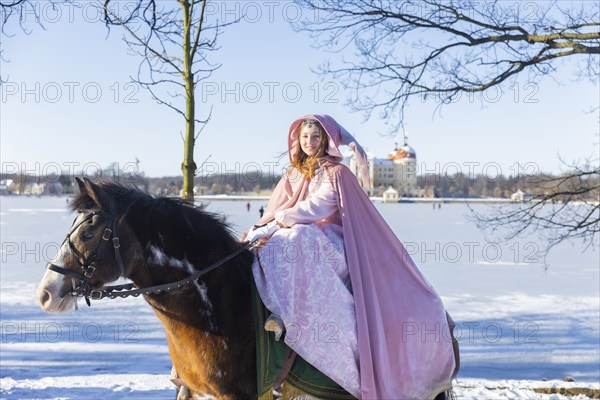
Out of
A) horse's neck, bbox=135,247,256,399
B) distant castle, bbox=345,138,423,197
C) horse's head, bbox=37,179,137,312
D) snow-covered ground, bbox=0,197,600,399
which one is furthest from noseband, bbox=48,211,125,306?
distant castle, bbox=345,138,423,197

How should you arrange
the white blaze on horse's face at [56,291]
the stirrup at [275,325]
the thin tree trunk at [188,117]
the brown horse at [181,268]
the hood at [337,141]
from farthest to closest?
the thin tree trunk at [188,117], the hood at [337,141], the stirrup at [275,325], the brown horse at [181,268], the white blaze on horse's face at [56,291]

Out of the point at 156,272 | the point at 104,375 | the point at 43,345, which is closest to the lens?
the point at 156,272

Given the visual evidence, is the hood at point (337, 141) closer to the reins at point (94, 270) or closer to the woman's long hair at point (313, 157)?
the woman's long hair at point (313, 157)

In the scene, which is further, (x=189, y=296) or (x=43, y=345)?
(x=43, y=345)

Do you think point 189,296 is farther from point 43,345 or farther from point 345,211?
point 43,345

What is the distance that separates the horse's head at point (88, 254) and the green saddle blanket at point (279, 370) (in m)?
0.90

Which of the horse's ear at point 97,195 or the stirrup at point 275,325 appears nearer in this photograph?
the horse's ear at point 97,195

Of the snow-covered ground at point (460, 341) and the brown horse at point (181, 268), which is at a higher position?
the brown horse at point (181, 268)

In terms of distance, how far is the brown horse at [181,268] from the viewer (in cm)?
326

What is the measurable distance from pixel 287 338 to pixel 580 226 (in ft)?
12.4

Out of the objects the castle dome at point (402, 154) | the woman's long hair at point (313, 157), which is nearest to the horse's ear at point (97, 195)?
the woman's long hair at point (313, 157)

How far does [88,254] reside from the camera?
3.23 m

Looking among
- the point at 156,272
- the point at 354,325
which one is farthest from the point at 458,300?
the point at 156,272

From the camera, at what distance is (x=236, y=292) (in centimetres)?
363
